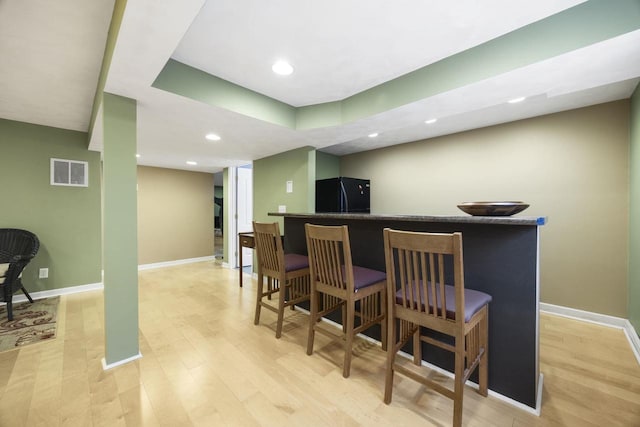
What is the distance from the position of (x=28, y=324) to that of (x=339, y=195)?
3.53 meters

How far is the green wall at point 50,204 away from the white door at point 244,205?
7.09 feet

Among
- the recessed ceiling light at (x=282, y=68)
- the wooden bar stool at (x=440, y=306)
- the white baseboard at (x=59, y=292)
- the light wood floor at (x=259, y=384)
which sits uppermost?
the recessed ceiling light at (x=282, y=68)

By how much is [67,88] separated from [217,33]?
1.78m

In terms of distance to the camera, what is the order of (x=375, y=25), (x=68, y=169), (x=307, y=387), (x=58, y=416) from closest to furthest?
(x=58, y=416) → (x=375, y=25) → (x=307, y=387) → (x=68, y=169)

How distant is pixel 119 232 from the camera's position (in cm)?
189

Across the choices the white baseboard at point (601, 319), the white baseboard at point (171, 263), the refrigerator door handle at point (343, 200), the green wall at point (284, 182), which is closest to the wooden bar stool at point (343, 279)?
the refrigerator door handle at point (343, 200)

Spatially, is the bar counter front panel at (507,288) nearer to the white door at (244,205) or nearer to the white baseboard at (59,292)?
the white door at (244,205)

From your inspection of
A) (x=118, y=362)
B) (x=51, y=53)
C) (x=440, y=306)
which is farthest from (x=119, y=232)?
(x=440, y=306)

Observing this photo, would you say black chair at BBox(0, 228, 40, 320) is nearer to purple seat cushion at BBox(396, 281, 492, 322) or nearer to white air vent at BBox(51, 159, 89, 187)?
white air vent at BBox(51, 159, 89, 187)

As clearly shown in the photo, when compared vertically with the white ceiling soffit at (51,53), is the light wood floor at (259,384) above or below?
below

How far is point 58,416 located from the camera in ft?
4.71

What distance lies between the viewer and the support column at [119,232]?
1853mm

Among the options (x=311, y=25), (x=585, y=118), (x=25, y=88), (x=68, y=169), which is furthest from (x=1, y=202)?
(x=585, y=118)

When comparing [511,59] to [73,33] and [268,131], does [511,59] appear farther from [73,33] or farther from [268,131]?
[73,33]
